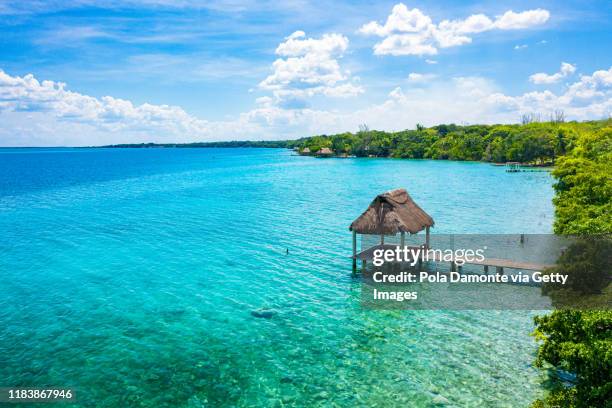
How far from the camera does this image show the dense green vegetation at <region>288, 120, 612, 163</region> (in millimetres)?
107750

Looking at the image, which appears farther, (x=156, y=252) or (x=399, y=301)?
(x=156, y=252)

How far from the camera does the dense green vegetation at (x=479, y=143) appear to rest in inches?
4242

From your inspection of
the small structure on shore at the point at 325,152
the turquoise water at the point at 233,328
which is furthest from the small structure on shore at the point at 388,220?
the small structure on shore at the point at 325,152

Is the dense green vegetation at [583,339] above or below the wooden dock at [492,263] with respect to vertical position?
above

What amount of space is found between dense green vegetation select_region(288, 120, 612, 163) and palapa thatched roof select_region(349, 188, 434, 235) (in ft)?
300

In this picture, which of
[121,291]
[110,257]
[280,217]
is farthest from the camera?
[280,217]

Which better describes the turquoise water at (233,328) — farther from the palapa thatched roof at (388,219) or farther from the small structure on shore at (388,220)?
the palapa thatched roof at (388,219)

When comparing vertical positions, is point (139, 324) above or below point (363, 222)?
below

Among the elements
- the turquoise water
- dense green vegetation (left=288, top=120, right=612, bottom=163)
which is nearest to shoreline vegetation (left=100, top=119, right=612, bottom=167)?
dense green vegetation (left=288, top=120, right=612, bottom=163)

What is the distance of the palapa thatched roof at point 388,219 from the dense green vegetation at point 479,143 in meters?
91.5

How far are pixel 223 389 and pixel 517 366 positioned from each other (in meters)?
10.5

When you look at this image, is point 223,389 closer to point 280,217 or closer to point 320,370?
point 320,370

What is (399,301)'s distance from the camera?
21.7 metres

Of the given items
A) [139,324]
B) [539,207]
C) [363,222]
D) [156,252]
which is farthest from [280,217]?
[539,207]
